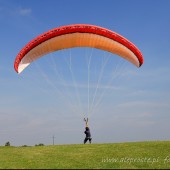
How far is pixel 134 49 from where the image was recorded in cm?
2912

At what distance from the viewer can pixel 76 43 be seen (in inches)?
1154

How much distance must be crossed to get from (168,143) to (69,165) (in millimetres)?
11292

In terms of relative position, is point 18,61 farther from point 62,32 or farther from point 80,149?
point 80,149

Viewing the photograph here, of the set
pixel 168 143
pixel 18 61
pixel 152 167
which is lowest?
pixel 152 167

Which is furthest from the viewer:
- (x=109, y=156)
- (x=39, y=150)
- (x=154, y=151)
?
(x=39, y=150)

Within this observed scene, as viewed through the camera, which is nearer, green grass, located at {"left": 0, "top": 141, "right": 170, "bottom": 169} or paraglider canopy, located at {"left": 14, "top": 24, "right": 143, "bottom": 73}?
green grass, located at {"left": 0, "top": 141, "right": 170, "bottom": 169}

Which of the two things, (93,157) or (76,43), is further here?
(76,43)

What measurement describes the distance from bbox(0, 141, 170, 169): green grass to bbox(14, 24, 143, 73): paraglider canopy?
692 cm

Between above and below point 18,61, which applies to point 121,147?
below

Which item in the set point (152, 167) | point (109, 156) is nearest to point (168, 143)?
point (109, 156)

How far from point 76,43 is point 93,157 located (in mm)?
9676

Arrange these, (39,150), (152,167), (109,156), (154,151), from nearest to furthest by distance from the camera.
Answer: (152,167) → (109,156) → (154,151) → (39,150)

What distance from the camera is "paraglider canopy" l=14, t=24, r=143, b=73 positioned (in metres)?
27.6

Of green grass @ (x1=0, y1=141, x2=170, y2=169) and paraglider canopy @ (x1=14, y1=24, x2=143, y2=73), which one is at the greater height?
paraglider canopy @ (x1=14, y1=24, x2=143, y2=73)
